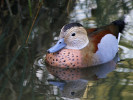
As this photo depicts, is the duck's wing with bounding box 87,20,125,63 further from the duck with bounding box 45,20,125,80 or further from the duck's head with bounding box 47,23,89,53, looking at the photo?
the duck's head with bounding box 47,23,89,53

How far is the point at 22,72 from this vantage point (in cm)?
615

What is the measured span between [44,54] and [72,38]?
0.74 metres

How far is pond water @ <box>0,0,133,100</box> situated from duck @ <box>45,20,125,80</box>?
163 mm

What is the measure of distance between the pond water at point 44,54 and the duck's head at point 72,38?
1.62 feet

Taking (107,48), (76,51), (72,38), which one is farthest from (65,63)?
(107,48)

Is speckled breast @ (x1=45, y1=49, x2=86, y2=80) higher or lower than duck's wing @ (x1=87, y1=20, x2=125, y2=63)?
lower

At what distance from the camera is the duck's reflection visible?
5426 millimetres

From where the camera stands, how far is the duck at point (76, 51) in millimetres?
6375

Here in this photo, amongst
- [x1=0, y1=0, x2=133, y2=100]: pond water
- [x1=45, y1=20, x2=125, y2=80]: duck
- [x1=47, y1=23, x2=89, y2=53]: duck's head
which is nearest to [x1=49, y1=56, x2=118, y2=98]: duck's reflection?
[x1=0, y1=0, x2=133, y2=100]: pond water

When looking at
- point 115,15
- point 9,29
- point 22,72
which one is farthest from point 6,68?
point 115,15

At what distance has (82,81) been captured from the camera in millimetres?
5891

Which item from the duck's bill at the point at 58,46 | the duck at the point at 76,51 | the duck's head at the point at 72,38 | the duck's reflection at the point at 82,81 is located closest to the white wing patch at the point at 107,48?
the duck at the point at 76,51

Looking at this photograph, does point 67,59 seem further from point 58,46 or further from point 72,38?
point 72,38

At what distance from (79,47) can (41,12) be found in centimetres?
275
